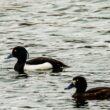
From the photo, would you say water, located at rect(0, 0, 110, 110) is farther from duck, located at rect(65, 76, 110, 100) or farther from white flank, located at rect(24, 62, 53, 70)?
white flank, located at rect(24, 62, 53, 70)

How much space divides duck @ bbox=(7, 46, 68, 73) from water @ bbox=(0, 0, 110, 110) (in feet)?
1.11

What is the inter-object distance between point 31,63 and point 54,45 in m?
2.79

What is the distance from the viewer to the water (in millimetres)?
24047

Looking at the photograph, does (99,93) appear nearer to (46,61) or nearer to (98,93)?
(98,93)

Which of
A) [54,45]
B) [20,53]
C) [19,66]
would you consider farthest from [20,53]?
[54,45]

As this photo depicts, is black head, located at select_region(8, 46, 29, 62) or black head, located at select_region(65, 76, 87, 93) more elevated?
→ black head, located at select_region(8, 46, 29, 62)

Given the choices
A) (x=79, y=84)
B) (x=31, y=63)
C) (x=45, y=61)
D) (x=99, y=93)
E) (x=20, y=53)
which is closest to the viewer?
(x=99, y=93)

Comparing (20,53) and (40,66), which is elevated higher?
(20,53)

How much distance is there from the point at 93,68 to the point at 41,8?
12.6 meters

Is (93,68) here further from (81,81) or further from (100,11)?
(100,11)

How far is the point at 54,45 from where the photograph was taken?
32.3 metres

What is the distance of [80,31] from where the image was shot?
35031 mm

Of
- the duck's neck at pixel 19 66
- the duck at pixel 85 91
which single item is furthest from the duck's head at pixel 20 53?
the duck at pixel 85 91

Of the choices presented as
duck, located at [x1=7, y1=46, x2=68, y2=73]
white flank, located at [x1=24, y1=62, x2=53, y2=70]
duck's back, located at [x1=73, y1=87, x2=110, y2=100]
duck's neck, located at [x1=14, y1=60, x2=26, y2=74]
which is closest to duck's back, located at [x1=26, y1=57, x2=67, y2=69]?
duck, located at [x1=7, y1=46, x2=68, y2=73]
